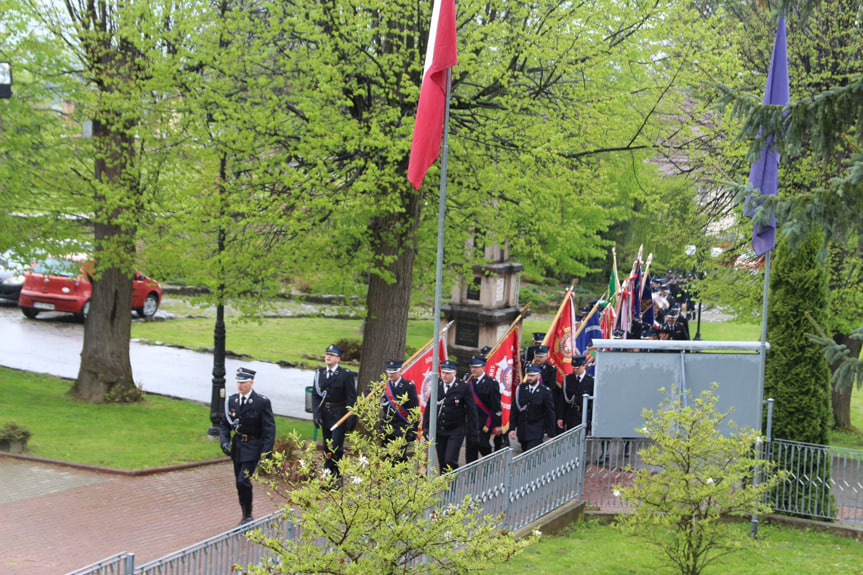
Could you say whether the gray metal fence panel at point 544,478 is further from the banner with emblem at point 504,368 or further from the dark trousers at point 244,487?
the dark trousers at point 244,487

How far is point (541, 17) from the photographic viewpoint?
1480 cm

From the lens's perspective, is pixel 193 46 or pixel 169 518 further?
pixel 193 46

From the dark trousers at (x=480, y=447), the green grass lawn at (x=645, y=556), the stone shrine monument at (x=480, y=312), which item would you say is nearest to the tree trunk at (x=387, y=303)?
the dark trousers at (x=480, y=447)

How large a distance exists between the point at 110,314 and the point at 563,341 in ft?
29.5

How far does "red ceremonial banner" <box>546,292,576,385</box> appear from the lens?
1483 cm

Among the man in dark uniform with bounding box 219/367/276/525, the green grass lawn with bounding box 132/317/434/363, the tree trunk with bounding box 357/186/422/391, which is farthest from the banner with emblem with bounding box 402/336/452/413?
the green grass lawn with bounding box 132/317/434/363

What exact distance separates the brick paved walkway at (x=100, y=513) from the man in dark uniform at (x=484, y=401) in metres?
3.12

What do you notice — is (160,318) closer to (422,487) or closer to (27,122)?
(27,122)

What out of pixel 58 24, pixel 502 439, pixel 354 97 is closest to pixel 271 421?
pixel 502 439

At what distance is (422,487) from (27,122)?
12.8 metres

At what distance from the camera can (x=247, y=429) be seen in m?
10.2

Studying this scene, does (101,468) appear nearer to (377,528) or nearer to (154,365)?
(377,528)

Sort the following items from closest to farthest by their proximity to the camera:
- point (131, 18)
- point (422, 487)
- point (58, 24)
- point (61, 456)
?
point (422, 487)
point (61, 456)
point (131, 18)
point (58, 24)

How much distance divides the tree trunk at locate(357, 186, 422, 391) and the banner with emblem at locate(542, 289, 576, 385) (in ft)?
8.52
